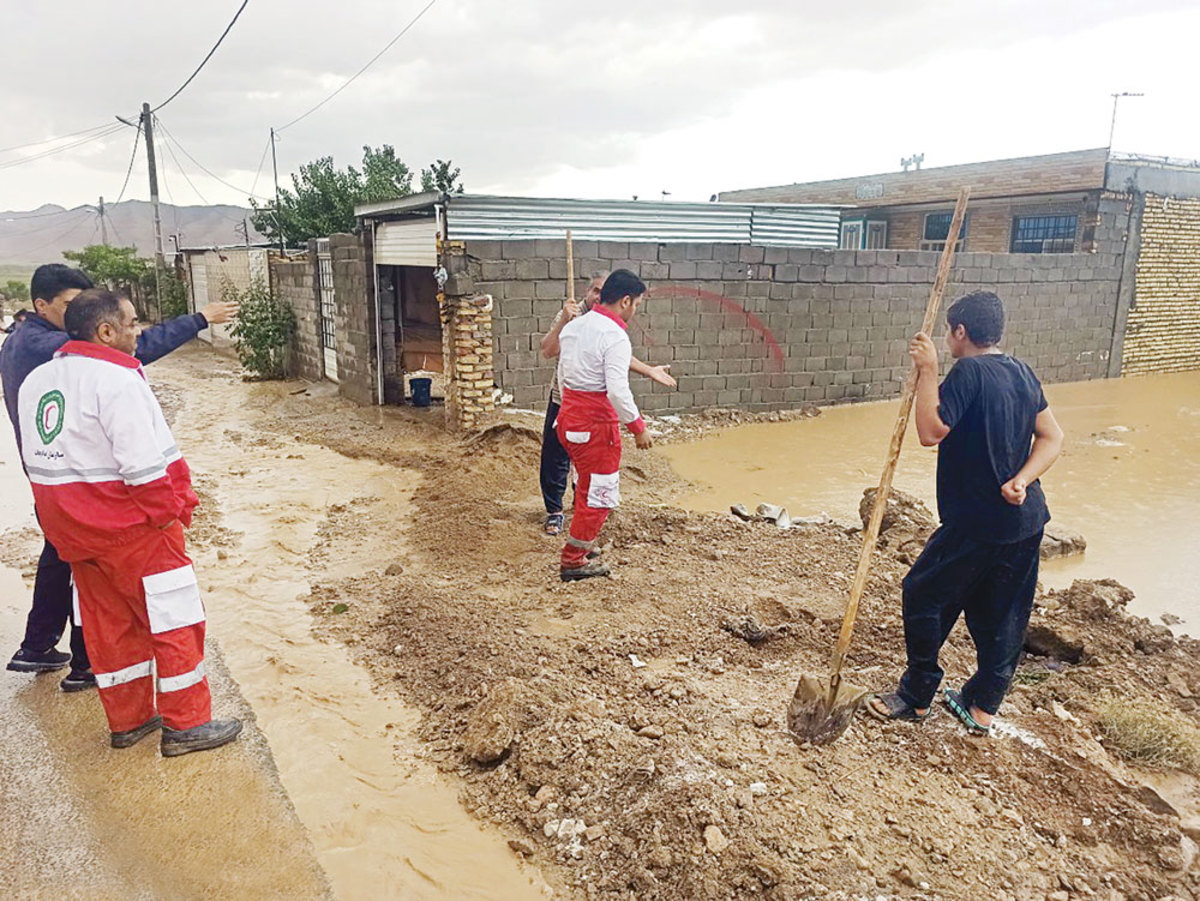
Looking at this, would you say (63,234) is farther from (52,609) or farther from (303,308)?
(52,609)

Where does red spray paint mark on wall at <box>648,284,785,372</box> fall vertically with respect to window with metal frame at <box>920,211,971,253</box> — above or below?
below

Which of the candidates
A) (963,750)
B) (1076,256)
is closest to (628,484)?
(963,750)

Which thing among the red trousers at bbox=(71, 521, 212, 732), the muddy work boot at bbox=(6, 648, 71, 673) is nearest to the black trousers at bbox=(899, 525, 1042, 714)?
the red trousers at bbox=(71, 521, 212, 732)

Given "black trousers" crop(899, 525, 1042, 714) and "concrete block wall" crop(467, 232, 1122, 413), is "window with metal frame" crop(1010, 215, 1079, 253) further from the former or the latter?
"black trousers" crop(899, 525, 1042, 714)

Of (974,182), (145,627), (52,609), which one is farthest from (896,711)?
(974,182)

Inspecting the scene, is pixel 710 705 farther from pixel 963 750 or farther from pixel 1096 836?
pixel 1096 836

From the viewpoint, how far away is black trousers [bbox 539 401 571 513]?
19.5 feet

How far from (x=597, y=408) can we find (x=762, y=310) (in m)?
6.89

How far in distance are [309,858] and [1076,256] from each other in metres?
15.5

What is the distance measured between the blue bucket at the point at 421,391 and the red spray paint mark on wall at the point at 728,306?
9.39ft

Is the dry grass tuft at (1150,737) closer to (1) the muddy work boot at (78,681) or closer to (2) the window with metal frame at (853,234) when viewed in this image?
(1) the muddy work boot at (78,681)

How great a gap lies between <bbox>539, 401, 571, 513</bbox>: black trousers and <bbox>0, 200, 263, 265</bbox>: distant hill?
10390 centimetres

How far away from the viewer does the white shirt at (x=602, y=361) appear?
15.6 ft

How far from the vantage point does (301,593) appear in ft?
16.5
